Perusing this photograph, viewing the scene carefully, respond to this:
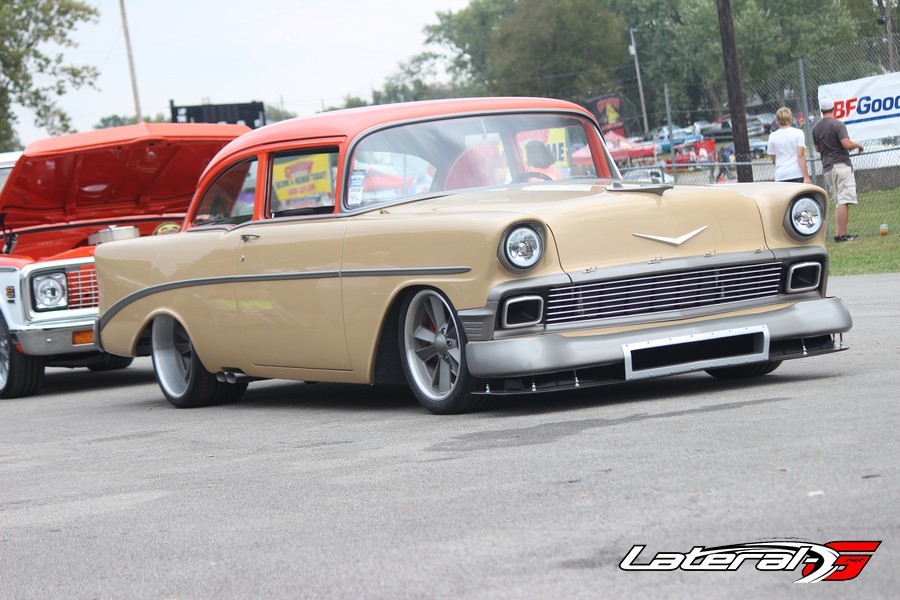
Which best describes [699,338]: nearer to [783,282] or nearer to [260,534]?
[783,282]

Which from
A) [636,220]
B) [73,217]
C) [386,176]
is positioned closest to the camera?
[636,220]

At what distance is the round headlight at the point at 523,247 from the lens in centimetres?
609

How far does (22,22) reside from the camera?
142 ft

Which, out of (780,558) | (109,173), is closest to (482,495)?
(780,558)

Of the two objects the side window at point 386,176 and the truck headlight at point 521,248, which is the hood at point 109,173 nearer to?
the side window at point 386,176

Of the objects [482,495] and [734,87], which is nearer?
[482,495]


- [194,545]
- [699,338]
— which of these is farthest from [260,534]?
[699,338]

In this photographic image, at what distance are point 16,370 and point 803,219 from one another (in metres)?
6.47

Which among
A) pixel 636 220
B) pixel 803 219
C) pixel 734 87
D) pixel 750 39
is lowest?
pixel 803 219

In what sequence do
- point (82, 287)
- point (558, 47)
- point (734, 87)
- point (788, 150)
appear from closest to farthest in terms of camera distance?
point (82, 287), point (788, 150), point (734, 87), point (558, 47)

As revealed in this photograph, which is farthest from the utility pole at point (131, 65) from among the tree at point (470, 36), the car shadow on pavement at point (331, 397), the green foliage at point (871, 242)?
the tree at point (470, 36)

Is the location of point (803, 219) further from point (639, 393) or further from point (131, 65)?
point (131, 65)

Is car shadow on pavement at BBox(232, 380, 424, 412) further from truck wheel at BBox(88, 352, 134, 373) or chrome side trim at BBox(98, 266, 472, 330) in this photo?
truck wheel at BBox(88, 352, 134, 373)

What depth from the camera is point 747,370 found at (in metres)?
7.02
